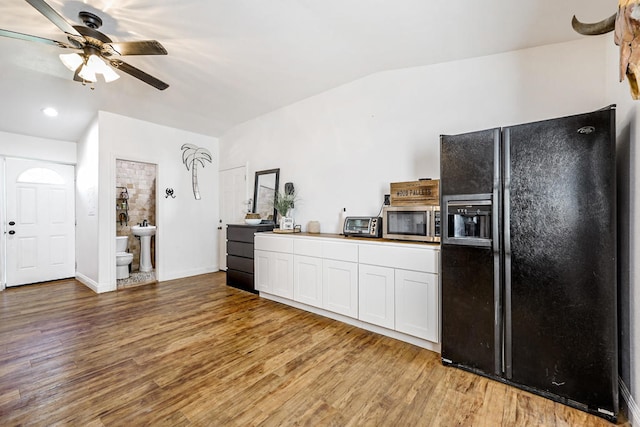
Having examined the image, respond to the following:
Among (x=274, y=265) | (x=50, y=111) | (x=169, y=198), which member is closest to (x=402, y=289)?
(x=274, y=265)

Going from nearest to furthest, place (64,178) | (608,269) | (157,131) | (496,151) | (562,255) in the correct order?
(608,269)
(562,255)
(496,151)
(157,131)
(64,178)

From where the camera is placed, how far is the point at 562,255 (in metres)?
1.70

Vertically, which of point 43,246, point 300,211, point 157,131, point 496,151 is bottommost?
point 43,246

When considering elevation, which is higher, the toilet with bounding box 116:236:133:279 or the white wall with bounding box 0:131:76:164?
the white wall with bounding box 0:131:76:164

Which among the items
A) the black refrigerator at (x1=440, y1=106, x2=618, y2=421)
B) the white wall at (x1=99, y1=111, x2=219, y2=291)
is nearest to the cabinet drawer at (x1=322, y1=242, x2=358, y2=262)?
the black refrigerator at (x1=440, y1=106, x2=618, y2=421)

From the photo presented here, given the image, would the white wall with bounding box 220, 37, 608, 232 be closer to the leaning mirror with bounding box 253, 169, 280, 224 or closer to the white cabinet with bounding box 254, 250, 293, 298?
the leaning mirror with bounding box 253, 169, 280, 224

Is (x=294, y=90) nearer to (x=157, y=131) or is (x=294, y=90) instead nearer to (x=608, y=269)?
(x=157, y=131)

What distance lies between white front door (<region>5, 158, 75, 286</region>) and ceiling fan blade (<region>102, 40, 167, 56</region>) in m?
3.86

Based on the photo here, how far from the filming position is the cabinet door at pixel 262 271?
144 inches

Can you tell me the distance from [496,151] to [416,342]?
1.70 m

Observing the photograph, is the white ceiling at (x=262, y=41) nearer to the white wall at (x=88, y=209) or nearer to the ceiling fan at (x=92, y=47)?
the ceiling fan at (x=92, y=47)

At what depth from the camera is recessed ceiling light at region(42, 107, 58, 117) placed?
3.73 metres

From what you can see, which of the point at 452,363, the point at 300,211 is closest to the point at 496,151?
the point at 452,363

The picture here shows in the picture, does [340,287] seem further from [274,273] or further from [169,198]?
[169,198]
